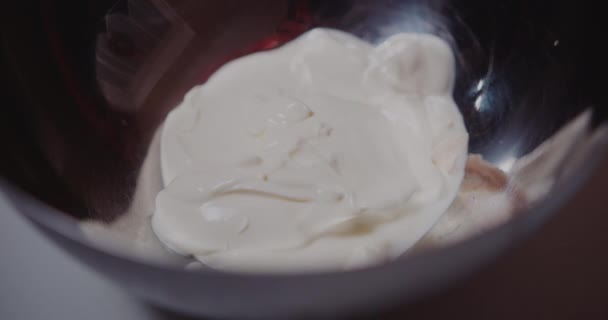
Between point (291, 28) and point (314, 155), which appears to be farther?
point (291, 28)

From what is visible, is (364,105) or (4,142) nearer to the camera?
(4,142)

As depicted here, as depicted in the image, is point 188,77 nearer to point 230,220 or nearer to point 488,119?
point 230,220

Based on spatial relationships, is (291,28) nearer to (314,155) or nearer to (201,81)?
(201,81)

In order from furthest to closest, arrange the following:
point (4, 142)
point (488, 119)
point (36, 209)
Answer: point (488, 119) < point (4, 142) < point (36, 209)

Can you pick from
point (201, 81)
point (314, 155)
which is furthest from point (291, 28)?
point (314, 155)

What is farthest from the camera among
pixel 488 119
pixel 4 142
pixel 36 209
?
pixel 488 119

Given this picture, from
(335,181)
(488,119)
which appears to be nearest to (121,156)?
(335,181)
